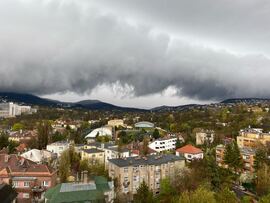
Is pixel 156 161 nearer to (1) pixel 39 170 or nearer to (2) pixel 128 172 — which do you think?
(2) pixel 128 172

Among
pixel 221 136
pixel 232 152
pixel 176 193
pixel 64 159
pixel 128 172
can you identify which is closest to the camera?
pixel 176 193

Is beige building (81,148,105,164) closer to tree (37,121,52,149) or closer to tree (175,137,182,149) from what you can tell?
tree (37,121,52,149)

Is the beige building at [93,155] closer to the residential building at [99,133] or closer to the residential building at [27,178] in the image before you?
the residential building at [27,178]

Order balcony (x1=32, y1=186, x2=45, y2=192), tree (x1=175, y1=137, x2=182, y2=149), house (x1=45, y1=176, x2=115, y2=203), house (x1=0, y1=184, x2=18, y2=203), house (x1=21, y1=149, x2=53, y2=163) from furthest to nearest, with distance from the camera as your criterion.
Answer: tree (x1=175, y1=137, x2=182, y2=149) → house (x1=21, y1=149, x2=53, y2=163) → balcony (x1=32, y1=186, x2=45, y2=192) → house (x1=45, y1=176, x2=115, y2=203) → house (x1=0, y1=184, x2=18, y2=203)

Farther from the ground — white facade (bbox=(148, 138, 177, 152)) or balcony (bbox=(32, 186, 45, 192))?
white facade (bbox=(148, 138, 177, 152))

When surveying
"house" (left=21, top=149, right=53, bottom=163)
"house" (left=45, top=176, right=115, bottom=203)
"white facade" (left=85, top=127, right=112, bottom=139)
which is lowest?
"house" (left=45, top=176, right=115, bottom=203)

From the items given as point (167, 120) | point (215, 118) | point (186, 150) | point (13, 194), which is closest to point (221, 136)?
point (186, 150)

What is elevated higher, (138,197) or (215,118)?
(215,118)

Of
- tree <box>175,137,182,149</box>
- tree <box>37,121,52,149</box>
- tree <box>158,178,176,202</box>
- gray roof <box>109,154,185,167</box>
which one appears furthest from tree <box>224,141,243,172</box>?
tree <box>37,121,52,149</box>
